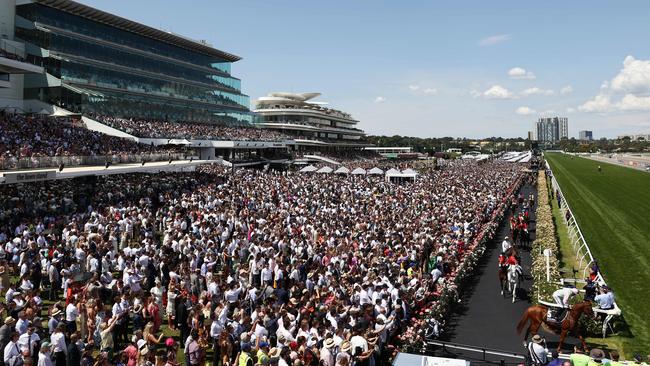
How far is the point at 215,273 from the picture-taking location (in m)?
14.9

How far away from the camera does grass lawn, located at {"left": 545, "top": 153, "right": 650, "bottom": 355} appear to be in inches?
498

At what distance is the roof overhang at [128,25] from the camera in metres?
45.7

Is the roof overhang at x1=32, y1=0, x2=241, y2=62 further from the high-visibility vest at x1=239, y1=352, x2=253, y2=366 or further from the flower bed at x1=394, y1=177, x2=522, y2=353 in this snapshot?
the high-visibility vest at x1=239, y1=352, x2=253, y2=366

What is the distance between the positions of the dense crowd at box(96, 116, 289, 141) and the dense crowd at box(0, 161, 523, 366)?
19.3 meters

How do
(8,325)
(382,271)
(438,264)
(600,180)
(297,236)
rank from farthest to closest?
1. (600,180)
2. (297,236)
3. (438,264)
4. (382,271)
5. (8,325)

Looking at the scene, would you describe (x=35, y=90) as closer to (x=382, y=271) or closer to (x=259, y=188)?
(x=259, y=188)

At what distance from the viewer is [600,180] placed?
56.6m

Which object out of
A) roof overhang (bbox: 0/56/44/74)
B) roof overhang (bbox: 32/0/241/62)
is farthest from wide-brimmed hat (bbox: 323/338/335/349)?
roof overhang (bbox: 32/0/241/62)

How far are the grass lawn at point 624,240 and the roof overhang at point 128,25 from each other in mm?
48465

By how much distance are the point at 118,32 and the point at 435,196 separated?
1673 inches

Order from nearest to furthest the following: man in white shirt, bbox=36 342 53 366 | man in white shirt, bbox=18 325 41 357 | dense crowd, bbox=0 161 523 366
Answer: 1. man in white shirt, bbox=36 342 53 366
2. man in white shirt, bbox=18 325 41 357
3. dense crowd, bbox=0 161 523 366

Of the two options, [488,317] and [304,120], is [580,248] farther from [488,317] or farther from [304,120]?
[304,120]

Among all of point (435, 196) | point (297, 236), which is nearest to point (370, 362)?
point (297, 236)

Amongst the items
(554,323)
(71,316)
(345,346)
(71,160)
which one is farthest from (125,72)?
(554,323)
